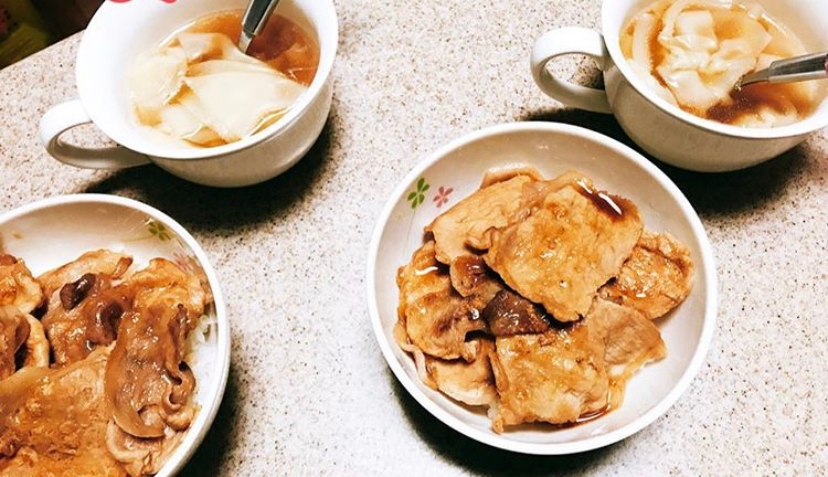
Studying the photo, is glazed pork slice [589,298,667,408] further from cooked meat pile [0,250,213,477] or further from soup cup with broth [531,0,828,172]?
cooked meat pile [0,250,213,477]

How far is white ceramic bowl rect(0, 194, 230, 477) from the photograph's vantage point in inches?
44.1

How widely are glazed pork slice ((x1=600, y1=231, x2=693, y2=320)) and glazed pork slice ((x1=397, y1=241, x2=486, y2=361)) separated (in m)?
0.21

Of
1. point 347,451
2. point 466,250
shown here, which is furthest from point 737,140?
point 347,451

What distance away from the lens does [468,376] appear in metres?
1.07

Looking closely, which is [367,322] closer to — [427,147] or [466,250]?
[466,250]

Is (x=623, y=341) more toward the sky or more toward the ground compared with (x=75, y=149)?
more toward the ground

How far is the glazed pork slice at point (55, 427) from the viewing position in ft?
3.26

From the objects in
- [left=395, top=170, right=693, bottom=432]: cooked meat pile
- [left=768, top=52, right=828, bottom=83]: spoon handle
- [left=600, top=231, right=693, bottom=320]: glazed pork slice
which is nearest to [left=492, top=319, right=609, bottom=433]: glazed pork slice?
[left=395, top=170, right=693, bottom=432]: cooked meat pile

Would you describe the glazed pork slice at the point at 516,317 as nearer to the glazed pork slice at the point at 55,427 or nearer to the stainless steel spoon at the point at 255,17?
the glazed pork slice at the point at 55,427

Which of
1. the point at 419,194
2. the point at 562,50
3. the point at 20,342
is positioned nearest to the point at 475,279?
the point at 419,194

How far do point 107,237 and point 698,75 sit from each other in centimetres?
103

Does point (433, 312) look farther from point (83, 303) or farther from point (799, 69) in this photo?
point (799, 69)

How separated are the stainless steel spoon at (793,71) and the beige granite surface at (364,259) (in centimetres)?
19

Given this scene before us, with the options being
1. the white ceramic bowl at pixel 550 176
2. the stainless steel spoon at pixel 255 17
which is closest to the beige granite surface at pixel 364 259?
the white ceramic bowl at pixel 550 176
